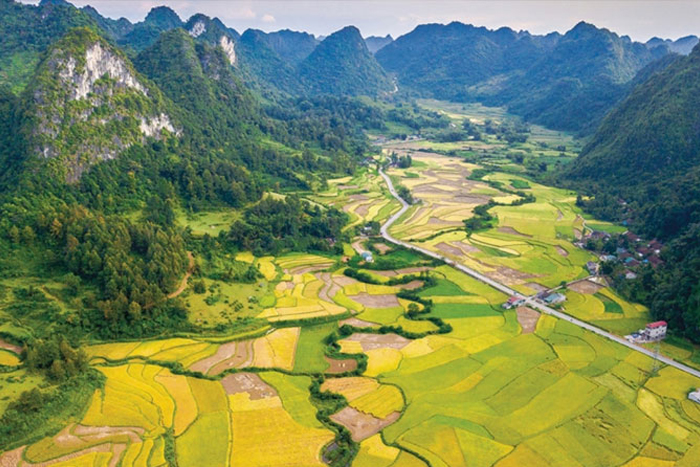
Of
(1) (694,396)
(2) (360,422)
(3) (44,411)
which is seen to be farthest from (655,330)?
Answer: (3) (44,411)

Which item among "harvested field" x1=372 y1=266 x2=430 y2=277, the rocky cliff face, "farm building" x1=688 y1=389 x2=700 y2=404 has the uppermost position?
the rocky cliff face

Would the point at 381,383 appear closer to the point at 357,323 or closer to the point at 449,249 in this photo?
the point at 357,323

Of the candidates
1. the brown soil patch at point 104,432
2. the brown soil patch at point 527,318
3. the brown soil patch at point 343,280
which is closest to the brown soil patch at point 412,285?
the brown soil patch at point 343,280

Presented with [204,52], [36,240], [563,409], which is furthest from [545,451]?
[204,52]

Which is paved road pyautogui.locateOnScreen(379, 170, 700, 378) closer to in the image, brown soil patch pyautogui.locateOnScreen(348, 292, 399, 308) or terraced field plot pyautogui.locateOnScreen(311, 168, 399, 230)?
terraced field plot pyautogui.locateOnScreen(311, 168, 399, 230)

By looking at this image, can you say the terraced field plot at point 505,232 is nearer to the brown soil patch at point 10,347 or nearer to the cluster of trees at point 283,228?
the cluster of trees at point 283,228

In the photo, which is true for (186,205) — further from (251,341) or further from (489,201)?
(489,201)

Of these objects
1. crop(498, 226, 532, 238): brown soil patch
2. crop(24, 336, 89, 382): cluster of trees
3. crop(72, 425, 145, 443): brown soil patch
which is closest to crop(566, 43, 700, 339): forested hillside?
crop(498, 226, 532, 238): brown soil patch
